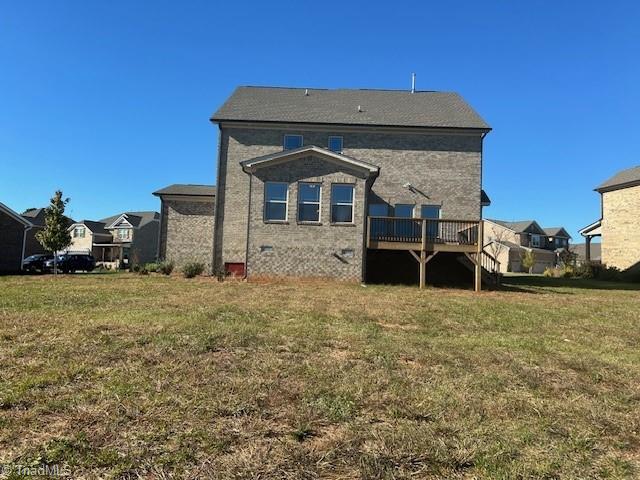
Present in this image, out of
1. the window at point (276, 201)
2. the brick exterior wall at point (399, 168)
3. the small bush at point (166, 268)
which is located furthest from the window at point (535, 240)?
the small bush at point (166, 268)

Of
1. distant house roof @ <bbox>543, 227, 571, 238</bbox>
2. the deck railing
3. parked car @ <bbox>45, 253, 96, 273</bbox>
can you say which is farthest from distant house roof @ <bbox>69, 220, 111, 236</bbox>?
distant house roof @ <bbox>543, 227, 571, 238</bbox>

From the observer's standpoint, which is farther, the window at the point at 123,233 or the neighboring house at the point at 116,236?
the window at the point at 123,233

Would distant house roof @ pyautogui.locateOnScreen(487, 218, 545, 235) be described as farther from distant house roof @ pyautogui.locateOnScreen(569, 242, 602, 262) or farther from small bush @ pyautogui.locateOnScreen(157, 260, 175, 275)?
small bush @ pyautogui.locateOnScreen(157, 260, 175, 275)

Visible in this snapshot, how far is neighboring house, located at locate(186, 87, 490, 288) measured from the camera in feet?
57.1

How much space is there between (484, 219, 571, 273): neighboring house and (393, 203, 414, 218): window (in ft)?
129

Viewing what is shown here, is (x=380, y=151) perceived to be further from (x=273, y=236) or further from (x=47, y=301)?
(x=47, y=301)

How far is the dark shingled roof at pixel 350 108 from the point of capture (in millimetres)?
21938

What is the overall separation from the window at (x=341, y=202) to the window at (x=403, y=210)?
440 cm

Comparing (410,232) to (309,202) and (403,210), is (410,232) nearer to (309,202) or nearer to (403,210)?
(403,210)

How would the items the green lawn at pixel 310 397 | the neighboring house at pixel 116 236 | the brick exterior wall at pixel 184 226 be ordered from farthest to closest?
the neighboring house at pixel 116 236
the brick exterior wall at pixel 184 226
the green lawn at pixel 310 397

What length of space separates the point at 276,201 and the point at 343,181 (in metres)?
2.90

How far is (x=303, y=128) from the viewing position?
22.0m

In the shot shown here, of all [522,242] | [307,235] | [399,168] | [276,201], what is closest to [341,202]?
[307,235]

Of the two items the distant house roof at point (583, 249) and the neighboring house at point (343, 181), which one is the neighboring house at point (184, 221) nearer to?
the neighboring house at point (343, 181)
